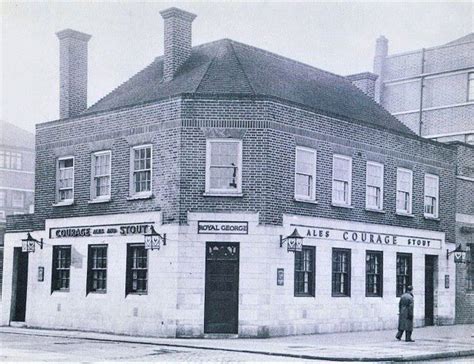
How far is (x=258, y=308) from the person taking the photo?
23.7 meters

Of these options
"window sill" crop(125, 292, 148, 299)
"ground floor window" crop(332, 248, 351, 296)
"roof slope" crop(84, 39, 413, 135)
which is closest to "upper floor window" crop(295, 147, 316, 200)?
"roof slope" crop(84, 39, 413, 135)

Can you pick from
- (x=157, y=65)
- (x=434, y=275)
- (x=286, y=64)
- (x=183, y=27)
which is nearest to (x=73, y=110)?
(x=157, y=65)

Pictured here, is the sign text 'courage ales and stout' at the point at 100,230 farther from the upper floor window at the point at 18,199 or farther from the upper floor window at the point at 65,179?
the upper floor window at the point at 18,199

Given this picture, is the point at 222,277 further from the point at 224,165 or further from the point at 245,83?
the point at 245,83

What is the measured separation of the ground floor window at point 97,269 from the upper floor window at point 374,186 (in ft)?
31.1

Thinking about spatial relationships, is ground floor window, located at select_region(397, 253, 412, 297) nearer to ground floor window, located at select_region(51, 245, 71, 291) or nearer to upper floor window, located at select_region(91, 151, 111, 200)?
upper floor window, located at select_region(91, 151, 111, 200)

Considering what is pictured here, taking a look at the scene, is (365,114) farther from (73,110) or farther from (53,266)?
(53,266)

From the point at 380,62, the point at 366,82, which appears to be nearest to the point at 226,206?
the point at 366,82

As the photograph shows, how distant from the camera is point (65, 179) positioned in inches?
1127

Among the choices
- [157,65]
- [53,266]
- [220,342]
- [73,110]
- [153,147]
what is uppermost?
[157,65]

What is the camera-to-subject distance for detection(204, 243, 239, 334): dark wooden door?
77.9 ft

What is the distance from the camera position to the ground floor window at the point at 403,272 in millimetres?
29977

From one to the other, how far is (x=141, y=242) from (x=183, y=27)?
25.0 ft

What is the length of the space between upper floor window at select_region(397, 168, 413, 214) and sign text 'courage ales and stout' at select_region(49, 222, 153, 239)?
10322 millimetres
